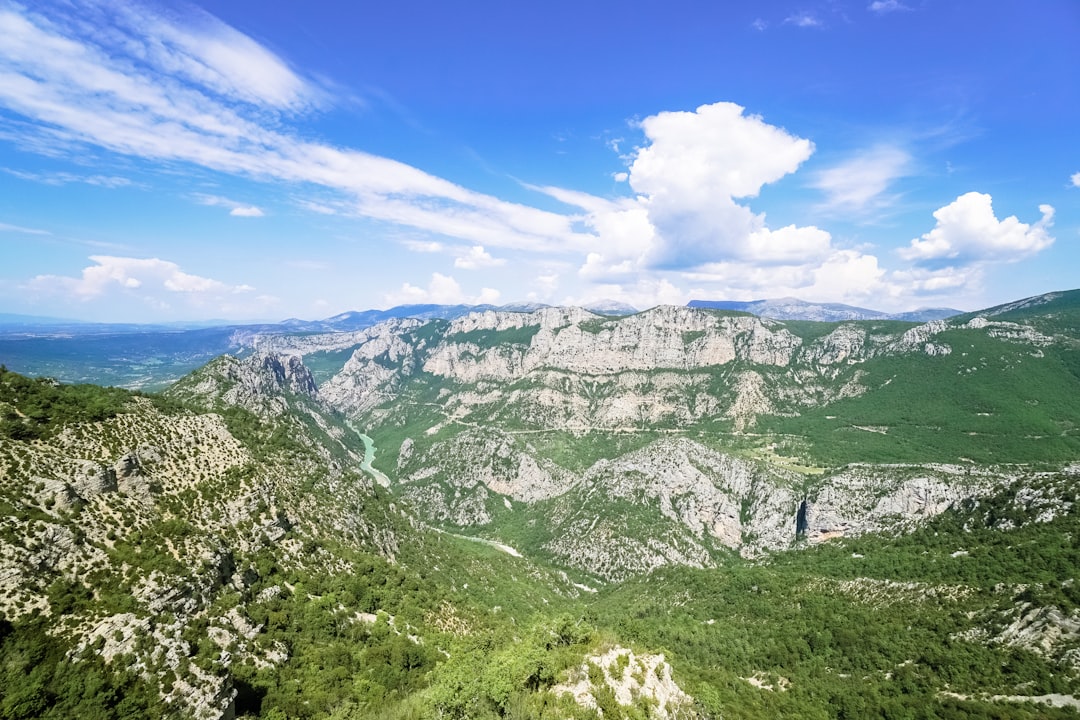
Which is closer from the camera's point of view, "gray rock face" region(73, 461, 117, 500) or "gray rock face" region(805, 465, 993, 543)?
"gray rock face" region(73, 461, 117, 500)

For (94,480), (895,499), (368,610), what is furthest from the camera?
(895,499)

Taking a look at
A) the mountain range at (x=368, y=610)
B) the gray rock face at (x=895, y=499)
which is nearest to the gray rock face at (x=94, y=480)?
the mountain range at (x=368, y=610)

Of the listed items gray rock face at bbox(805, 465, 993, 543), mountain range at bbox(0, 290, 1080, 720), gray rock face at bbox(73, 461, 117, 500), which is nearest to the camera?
mountain range at bbox(0, 290, 1080, 720)

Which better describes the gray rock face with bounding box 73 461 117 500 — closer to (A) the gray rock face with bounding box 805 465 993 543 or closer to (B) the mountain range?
(B) the mountain range

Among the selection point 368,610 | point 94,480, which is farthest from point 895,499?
point 94,480

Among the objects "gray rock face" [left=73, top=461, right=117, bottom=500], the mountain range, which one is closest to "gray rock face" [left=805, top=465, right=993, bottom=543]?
the mountain range

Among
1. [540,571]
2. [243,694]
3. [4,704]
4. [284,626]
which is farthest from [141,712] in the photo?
[540,571]

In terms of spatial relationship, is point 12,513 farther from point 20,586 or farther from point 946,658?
point 946,658

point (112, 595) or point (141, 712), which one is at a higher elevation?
point (112, 595)

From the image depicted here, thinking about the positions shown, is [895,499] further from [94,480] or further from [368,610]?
[94,480]

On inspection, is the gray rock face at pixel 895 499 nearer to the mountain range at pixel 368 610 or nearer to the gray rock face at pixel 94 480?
the mountain range at pixel 368 610

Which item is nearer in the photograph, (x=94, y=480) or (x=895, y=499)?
(x=94, y=480)
